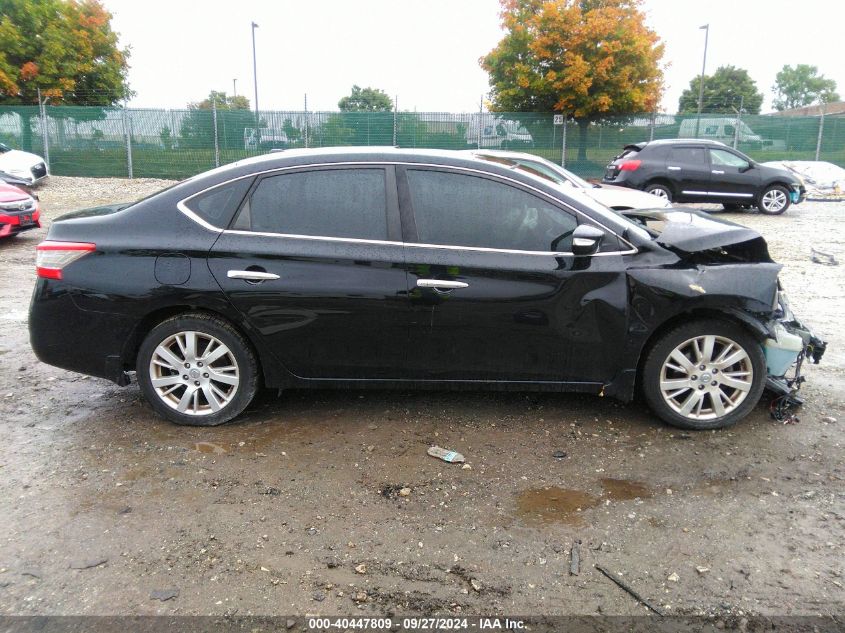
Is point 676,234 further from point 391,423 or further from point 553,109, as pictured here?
point 553,109

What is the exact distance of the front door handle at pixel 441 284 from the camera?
4039 millimetres

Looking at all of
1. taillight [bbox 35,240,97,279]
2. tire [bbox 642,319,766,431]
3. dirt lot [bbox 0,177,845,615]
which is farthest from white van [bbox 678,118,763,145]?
taillight [bbox 35,240,97,279]

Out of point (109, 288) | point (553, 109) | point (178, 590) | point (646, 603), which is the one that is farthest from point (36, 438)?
point (553, 109)

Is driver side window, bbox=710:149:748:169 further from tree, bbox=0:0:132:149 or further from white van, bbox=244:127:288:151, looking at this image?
tree, bbox=0:0:132:149

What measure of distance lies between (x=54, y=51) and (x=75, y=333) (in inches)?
1072

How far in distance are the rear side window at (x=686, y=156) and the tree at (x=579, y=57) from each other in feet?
32.3

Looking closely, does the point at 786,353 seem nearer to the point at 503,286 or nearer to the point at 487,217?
the point at 503,286

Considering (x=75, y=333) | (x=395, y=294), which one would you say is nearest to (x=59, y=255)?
(x=75, y=333)

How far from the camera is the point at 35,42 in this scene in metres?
26.5

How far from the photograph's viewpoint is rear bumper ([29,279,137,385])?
419cm

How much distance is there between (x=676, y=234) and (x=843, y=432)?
1.61 m

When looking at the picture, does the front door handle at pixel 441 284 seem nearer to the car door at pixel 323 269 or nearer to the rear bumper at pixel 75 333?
the car door at pixel 323 269

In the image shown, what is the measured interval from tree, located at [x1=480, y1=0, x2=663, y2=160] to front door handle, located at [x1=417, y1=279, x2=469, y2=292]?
2271 centimetres

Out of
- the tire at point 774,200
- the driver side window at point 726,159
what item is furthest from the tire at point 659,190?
the tire at point 774,200
